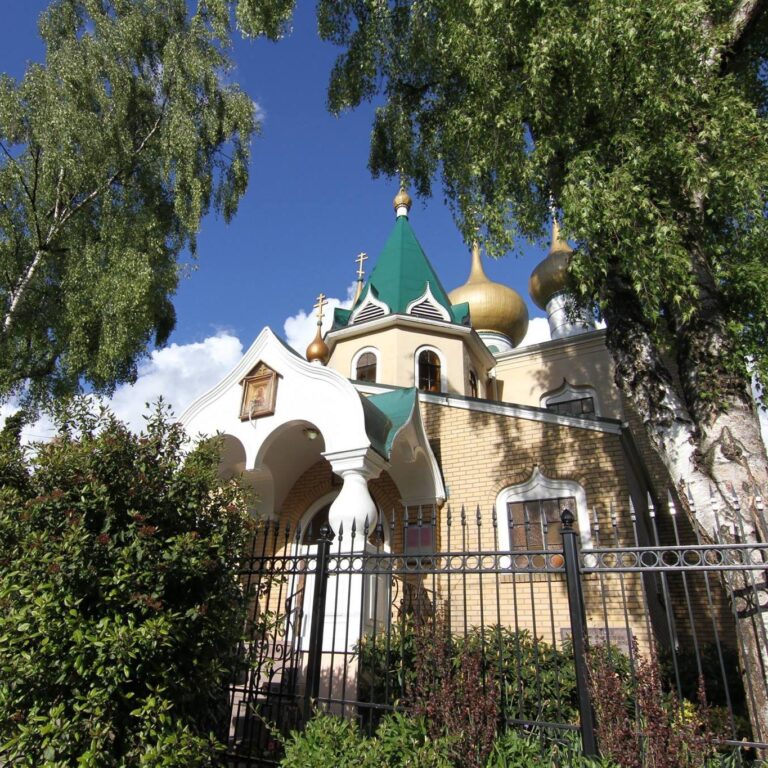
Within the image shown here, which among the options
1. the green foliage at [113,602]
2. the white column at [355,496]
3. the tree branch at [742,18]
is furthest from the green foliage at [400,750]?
the tree branch at [742,18]

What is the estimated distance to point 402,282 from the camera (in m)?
15.1

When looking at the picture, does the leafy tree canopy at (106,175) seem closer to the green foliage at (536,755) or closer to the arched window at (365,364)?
the arched window at (365,364)

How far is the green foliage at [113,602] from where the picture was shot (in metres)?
3.29

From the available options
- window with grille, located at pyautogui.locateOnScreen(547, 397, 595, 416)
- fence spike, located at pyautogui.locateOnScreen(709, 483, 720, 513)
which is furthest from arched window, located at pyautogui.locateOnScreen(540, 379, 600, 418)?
fence spike, located at pyautogui.locateOnScreen(709, 483, 720, 513)

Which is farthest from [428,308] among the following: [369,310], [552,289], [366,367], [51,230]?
[51,230]

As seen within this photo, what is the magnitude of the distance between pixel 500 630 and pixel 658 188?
14.5 ft

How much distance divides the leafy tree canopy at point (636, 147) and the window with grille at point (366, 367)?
22.2 ft

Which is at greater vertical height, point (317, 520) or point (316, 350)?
point (316, 350)

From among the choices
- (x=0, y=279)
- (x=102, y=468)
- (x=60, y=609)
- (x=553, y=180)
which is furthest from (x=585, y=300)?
(x=0, y=279)

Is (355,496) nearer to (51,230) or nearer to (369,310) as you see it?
A: (51,230)

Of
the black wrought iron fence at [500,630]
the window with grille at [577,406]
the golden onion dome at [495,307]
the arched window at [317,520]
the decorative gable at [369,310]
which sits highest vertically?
the golden onion dome at [495,307]

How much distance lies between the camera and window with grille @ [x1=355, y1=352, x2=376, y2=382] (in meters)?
13.5

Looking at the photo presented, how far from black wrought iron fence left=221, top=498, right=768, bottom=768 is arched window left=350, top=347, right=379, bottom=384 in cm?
460

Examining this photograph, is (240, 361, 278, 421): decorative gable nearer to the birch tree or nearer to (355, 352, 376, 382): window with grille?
the birch tree
